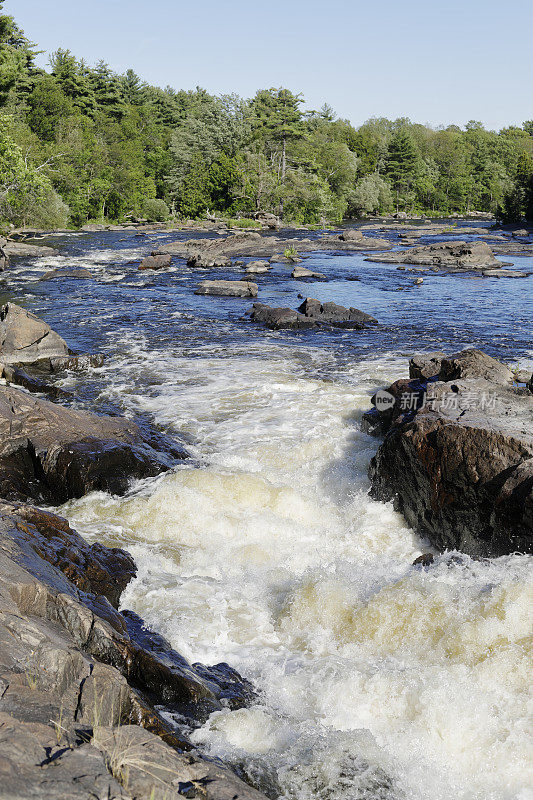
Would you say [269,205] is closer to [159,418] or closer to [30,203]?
[30,203]

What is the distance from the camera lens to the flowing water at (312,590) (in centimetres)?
513

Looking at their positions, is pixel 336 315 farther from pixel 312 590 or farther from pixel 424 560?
pixel 312 590

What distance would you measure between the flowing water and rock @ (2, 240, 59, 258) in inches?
981

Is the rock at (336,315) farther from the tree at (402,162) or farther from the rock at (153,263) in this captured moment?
the tree at (402,162)

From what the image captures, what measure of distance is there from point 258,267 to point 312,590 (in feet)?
101

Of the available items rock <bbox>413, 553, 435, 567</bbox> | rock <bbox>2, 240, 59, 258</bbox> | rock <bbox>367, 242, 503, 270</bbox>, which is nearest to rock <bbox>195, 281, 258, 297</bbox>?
rock <bbox>367, 242, 503, 270</bbox>

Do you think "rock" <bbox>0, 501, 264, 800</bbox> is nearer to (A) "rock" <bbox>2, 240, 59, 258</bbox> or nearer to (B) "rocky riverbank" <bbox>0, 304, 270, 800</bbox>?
(B) "rocky riverbank" <bbox>0, 304, 270, 800</bbox>

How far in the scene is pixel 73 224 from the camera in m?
60.0

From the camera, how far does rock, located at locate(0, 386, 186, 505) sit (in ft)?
31.7

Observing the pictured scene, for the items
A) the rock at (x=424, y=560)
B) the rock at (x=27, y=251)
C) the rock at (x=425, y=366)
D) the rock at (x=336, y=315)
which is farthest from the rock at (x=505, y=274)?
the rock at (x=424, y=560)

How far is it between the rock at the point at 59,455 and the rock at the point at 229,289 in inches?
719

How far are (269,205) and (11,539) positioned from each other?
64730 millimetres

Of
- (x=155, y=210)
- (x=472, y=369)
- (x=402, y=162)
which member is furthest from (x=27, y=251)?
(x=402, y=162)

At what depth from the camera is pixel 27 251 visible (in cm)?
3962
